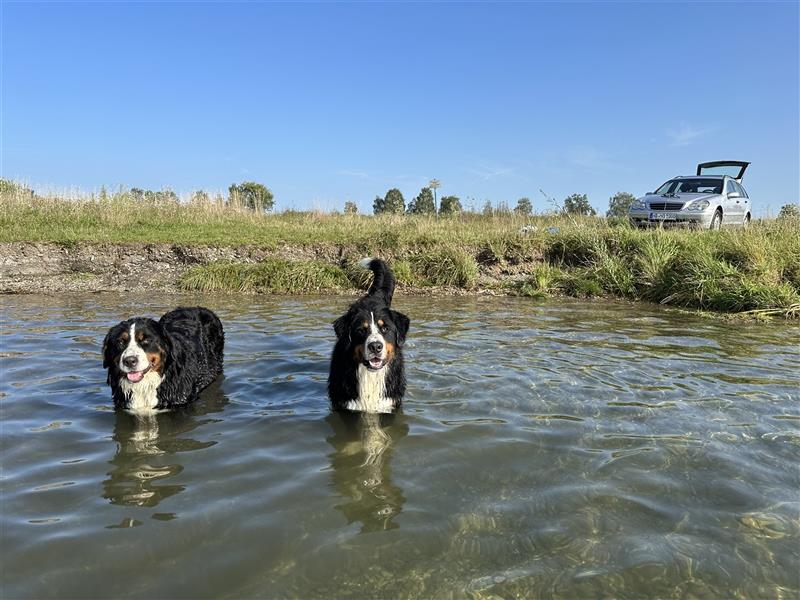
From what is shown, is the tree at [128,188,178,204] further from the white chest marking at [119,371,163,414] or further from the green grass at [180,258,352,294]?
the white chest marking at [119,371,163,414]

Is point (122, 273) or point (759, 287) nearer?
point (759, 287)

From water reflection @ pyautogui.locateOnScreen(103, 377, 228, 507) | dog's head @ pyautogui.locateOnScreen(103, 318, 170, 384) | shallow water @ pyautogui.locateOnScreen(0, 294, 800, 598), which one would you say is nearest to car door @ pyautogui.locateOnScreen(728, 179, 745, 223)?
shallow water @ pyautogui.locateOnScreen(0, 294, 800, 598)

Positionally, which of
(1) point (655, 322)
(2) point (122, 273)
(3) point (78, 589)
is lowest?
(3) point (78, 589)

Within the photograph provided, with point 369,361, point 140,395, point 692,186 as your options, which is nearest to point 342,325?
point 369,361

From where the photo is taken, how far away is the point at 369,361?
4.94 metres

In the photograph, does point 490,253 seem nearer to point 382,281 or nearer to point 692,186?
point 692,186

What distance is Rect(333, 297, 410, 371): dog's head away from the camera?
16.1 feet

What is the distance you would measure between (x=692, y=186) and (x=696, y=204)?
4.87 ft

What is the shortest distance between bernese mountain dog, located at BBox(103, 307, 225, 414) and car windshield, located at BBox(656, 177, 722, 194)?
54.0 ft

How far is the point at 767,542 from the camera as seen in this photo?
3.01m

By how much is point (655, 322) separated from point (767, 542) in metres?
7.26

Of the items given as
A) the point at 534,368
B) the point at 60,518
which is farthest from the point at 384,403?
the point at 60,518

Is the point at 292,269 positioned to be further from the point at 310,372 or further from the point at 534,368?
the point at 534,368

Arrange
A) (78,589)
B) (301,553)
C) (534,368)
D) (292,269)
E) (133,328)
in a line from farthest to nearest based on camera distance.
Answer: (292,269) < (534,368) < (133,328) < (301,553) < (78,589)
